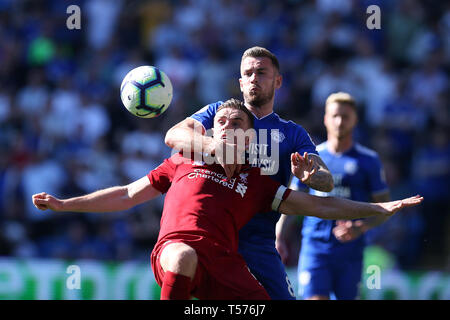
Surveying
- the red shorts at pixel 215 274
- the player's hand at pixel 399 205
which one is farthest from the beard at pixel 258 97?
the red shorts at pixel 215 274

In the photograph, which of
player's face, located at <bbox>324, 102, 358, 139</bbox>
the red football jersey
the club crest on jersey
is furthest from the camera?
player's face, located at <bbox>324, 102, 358, 139</bbox>

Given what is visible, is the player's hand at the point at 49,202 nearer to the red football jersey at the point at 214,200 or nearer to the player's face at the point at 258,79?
the red football jersey at the point at 214,200

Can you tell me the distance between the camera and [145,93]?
6039mm

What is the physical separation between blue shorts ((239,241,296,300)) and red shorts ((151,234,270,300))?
2.87 ft

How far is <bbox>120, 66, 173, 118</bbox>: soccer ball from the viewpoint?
19.8ft

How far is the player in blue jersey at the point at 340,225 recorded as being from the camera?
755 centimetres

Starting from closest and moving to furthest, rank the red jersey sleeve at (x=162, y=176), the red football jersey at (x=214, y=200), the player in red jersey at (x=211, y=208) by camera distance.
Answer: the player in red jersey at (x=211, y=208)
the red football jersey at (x=214, y=200)
the red jersey sleeve at (x=162, y=176)

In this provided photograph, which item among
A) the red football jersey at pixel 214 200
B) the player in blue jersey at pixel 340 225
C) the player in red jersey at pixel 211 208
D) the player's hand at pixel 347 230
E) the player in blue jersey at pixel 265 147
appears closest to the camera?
the player in red jersey at pixel 211 208

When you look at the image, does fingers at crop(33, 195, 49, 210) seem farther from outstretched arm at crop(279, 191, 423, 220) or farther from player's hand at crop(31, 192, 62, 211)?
outstretched arm at crop(279, 191, 423, 220)

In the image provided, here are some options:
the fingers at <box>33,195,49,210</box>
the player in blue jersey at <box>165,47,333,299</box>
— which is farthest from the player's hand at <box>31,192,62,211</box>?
the player in blue jersey at <box>165,47,333,299</box>

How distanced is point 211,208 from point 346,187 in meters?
3.21

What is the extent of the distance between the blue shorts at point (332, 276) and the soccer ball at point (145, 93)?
104 inches

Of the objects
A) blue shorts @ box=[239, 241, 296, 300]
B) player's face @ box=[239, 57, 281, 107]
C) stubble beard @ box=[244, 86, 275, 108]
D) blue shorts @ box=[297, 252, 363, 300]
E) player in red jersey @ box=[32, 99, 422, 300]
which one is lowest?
blue shorts @ box=[297, 252, 363, 300]

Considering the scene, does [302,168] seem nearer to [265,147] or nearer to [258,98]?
[265,147]
